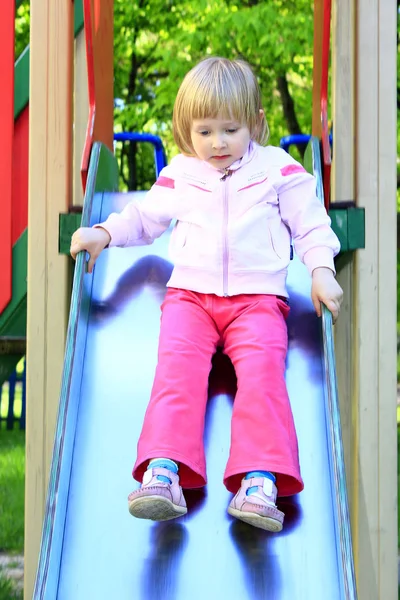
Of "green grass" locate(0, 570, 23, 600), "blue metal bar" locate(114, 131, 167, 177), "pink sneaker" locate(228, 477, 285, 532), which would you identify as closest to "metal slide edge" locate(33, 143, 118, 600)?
"pink sneaker" locate(228, 477, 285, 532)

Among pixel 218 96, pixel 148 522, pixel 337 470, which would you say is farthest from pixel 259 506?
pixel 218 96

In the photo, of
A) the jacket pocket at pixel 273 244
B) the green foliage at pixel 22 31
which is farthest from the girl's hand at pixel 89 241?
the green foliage at pixel 22 31

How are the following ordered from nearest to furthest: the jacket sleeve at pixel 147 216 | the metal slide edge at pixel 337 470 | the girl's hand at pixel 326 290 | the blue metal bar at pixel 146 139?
the metal slide edge at pixel 337 470 < the girl's hand at pixel 326 290 < the jacket sleeve at pixel 147 216 < the blue metal bar at pixel 146 139

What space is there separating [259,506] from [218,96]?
1276 mm

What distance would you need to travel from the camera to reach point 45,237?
3254 millimetres

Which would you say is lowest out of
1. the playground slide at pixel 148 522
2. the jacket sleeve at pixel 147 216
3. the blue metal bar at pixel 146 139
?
the playground slide at pixel 148 522

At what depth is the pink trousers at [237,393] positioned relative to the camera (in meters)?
2.35

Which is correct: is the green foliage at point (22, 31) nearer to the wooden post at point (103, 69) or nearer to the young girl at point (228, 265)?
the wooden post at point (103, 69)

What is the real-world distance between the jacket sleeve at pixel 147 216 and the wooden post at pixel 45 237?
40 centimetres

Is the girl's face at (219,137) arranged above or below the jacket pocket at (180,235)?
above

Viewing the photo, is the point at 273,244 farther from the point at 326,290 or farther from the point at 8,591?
the point at 8,591

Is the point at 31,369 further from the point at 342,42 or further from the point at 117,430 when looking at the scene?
the point at 342,42

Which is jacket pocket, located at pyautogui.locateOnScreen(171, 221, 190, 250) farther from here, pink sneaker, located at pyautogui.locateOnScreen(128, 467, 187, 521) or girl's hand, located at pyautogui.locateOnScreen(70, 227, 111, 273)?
pink sneaker, located at pyautogui.locateOnScreen(128, 467, 187, 521)

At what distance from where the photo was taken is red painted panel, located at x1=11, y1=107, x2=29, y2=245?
12.3 ft
